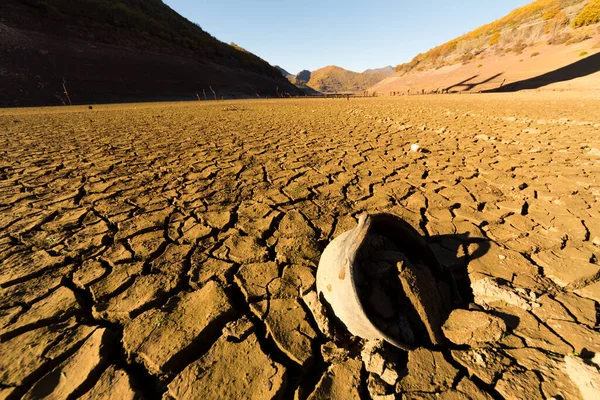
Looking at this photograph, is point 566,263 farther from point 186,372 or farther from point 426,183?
point 186,372

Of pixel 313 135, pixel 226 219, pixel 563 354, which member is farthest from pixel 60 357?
pixel 313 135

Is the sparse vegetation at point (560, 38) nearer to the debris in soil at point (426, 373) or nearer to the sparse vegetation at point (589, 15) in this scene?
the sparse vegetation at point (589, 15)

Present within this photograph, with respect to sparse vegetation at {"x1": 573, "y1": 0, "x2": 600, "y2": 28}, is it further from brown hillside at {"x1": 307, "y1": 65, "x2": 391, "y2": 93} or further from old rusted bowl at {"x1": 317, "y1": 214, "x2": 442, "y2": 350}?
brown hillside at {"x1": 307, "y1": 65, "x2": 391, "y2": 93}

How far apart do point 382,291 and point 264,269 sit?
85 cm

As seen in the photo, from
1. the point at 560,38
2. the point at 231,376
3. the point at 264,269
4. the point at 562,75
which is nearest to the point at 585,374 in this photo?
the point at 231,376

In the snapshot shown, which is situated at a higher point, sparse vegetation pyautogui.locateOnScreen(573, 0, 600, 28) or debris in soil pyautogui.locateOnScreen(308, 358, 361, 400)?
sparse vegetation pyautogui.locateOnScreen(573, 0, 600, 28)

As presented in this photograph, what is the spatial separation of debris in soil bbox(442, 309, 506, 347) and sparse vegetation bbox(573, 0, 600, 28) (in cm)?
4039

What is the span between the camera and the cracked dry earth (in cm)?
112

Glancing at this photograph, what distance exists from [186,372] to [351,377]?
0.77 m

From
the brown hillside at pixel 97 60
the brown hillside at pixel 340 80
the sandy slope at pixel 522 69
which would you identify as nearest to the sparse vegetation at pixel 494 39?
the sandy slope at pixel 522 69

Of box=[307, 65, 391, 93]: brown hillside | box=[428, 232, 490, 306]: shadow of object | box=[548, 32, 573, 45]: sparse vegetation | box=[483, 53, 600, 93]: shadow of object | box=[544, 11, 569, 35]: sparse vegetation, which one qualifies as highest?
box=[544, 11, 569, 35]: sparse vegetation

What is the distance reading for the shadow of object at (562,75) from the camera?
18328 millimetres

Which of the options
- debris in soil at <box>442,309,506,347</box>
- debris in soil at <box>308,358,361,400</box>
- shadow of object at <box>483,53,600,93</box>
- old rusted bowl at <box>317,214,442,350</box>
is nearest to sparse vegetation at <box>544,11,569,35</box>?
shadow of object at <box>483,53,600,93</box>

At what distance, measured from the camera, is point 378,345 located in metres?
1.18
